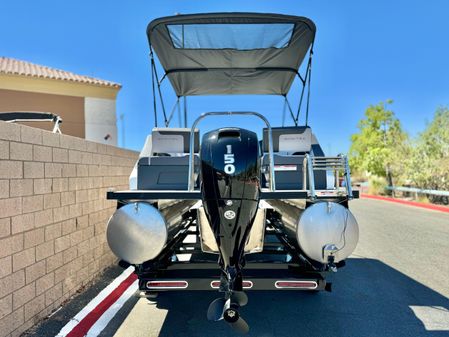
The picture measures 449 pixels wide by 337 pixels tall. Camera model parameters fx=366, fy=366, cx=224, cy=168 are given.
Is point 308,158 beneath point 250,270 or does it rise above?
above

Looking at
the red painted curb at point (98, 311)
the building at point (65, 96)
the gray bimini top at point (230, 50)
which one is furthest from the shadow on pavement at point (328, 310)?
the building at point (65, 96)

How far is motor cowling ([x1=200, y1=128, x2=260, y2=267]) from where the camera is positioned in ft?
8.96

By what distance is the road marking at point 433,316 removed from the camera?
351cm

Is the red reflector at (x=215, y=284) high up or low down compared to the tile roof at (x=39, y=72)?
down

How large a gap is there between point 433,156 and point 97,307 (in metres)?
18.7

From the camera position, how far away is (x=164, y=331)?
3432 millimetres

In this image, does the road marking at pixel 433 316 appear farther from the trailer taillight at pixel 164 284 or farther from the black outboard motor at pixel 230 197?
the trailer taillight at pixel 164 284

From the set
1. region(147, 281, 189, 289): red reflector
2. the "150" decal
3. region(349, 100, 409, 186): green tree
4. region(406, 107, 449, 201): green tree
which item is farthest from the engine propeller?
region(349, 100, 409, 186): green tree

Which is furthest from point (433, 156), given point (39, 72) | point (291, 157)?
point (39, 72)

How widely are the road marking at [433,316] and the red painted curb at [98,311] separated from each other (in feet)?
10.5

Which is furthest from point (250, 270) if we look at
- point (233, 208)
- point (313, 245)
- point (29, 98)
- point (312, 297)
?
point (29, 98)

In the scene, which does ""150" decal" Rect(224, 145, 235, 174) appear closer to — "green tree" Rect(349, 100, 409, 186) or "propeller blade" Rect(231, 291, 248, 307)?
"propeller blade" Rect(231, 291, 248, 307)

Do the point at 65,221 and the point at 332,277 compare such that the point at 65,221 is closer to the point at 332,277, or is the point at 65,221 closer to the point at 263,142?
the point at 263,142

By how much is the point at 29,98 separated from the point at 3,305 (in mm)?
16200
